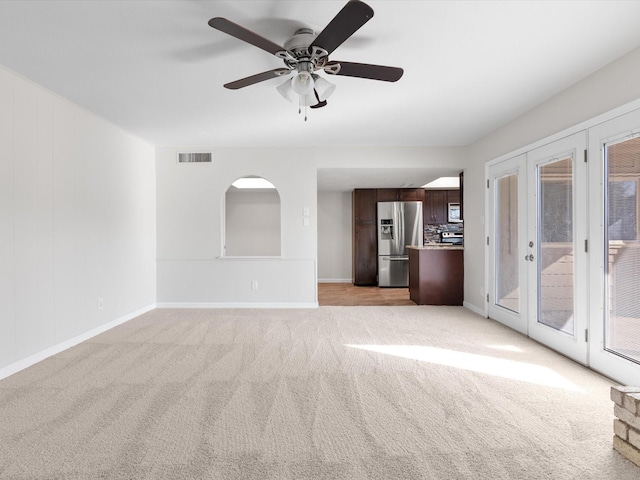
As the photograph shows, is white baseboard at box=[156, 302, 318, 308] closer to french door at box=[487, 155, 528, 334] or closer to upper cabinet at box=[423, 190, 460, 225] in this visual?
french door at box=[487, 155, 528, 334]

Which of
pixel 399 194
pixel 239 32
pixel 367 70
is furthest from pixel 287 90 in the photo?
pixel 399 194

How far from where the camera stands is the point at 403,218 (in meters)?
8.10

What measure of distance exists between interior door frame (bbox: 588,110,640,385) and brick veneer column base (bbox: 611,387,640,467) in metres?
1.05

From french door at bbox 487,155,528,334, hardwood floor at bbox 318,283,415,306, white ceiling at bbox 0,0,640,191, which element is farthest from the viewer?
hardwood floor at bbox 318,283,415,306

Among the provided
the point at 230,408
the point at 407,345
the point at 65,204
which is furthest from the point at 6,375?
the point at 407,345

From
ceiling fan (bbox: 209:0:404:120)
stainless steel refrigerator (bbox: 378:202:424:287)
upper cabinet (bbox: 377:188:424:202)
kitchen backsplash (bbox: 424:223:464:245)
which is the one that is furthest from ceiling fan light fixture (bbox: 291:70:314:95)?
kitchen backsplash (bbox: 424:223:464:245)

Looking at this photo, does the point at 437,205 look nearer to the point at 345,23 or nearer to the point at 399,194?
the point at 399,194

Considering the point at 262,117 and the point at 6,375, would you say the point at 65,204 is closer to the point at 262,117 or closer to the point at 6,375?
the point at 6,375

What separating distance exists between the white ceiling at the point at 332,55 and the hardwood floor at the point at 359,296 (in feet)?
9.77

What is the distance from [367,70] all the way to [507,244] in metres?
3.04

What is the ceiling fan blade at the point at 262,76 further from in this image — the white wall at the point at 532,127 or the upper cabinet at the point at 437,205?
the upper cabinet at the point at 437,205

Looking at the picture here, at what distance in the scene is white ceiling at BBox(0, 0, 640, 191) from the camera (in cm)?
216

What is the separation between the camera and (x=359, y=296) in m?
6.78

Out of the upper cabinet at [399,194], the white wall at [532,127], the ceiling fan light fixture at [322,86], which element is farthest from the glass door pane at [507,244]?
the upper cabinet at [399,194]
